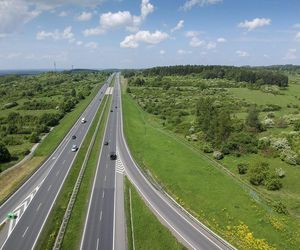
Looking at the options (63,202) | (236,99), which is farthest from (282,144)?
(236,99)

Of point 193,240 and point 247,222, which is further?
point 247,222

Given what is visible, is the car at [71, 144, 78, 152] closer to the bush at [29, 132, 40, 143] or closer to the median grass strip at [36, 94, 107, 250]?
the median grass strip at [36, 94, 107, 250]

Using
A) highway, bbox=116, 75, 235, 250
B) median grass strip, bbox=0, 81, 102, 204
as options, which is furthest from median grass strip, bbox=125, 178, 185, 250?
median grass strip, bbox=0, 81, 102, 204

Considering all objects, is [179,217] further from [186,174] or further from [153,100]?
[153,100]

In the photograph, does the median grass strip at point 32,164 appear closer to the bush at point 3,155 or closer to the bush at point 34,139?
the bush at point 34,139

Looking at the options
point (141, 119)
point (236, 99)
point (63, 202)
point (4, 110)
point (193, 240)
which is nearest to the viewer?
point (193, 240)

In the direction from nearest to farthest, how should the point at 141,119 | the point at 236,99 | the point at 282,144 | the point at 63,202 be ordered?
1. the point at 63,202
2. the point at 282,144
3. the point at 141,119
4. the point at 236,99
